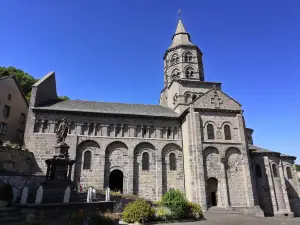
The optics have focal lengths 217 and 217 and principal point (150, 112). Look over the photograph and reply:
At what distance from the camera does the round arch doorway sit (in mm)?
25844

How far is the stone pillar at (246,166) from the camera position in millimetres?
23500

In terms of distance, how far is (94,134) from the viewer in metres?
26.2

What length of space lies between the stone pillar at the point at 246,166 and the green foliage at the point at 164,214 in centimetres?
1161

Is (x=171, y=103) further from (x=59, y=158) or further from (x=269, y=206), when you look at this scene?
(x=59, y=158)

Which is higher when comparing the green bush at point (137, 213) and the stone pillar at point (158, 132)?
the stone pillar at point (158, 132)

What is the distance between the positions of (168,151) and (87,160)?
979 centimetres

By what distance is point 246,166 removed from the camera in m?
24.9

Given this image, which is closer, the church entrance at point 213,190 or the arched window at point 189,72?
the church entrance at point 213,190

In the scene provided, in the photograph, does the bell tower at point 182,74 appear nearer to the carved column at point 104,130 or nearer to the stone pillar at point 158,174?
the stone pillar at point 158,174

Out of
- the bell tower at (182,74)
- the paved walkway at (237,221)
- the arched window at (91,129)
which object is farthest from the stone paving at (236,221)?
the arched window at (91,129)

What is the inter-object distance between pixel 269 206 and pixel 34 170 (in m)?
27.4

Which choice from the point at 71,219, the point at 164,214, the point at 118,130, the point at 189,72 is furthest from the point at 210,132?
the point at 71,219

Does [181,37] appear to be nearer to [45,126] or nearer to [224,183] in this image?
[224,183]

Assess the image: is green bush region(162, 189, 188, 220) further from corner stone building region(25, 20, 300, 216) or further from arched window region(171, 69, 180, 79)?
arched window region(171, 69, 180, 79)
